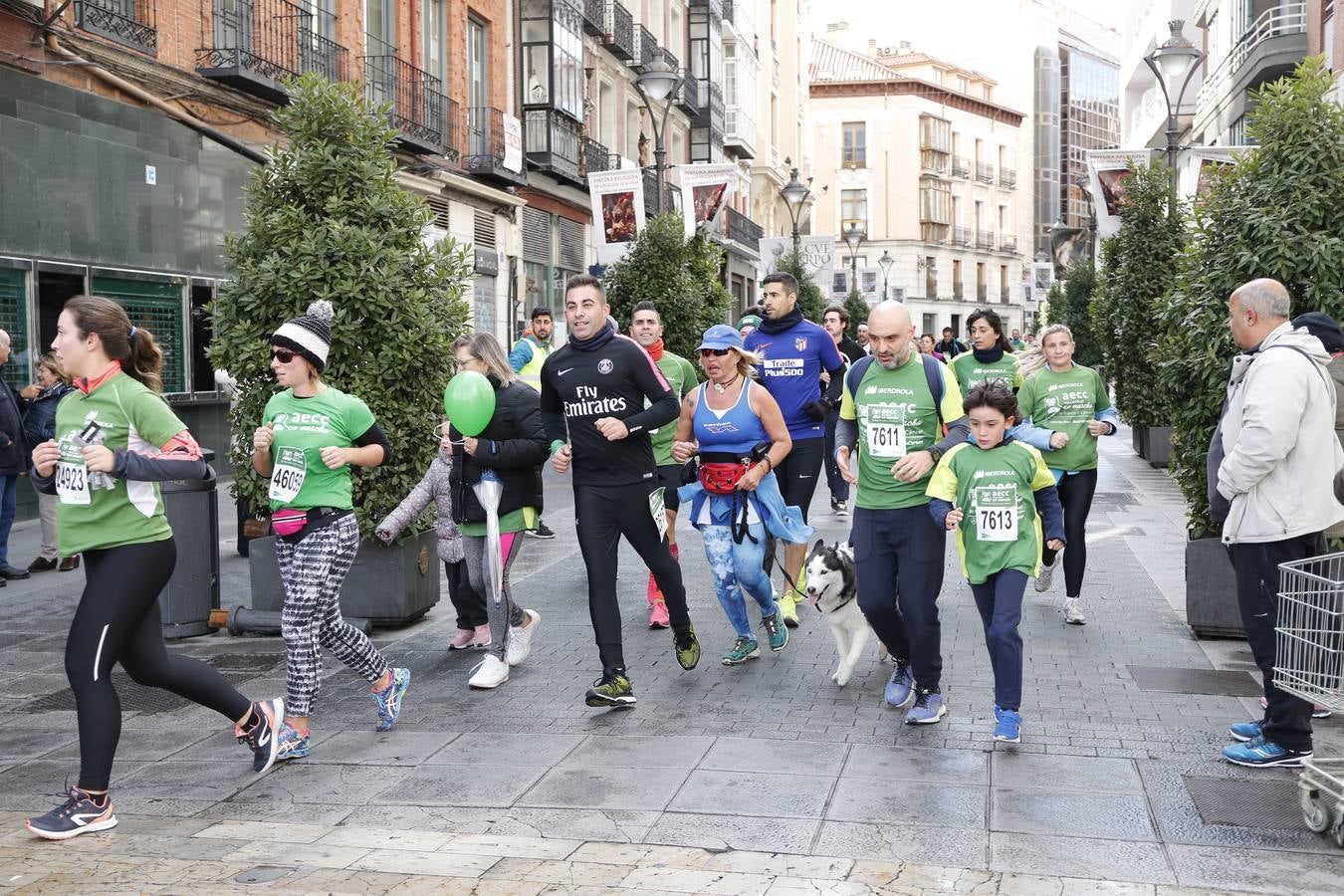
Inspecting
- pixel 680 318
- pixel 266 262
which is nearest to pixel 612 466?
pixel 266 262

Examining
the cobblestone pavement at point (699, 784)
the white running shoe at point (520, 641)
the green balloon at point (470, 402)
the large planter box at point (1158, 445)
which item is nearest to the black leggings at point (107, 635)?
the cobblestone pavement at point (699, 784)

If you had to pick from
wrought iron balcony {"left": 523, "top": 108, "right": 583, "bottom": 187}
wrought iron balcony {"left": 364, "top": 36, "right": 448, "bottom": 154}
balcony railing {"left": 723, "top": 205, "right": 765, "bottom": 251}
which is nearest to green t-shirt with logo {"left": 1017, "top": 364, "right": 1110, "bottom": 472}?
wrought iron balcony {"left": 364, "top": 36, "right": 448, "bottom": 154}

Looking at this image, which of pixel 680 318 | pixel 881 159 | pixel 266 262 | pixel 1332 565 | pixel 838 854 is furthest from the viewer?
pixel 881 159

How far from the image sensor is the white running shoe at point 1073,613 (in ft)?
28.3

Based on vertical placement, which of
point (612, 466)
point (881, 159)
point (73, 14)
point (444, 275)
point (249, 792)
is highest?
point (881, 159)

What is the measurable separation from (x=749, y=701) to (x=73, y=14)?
1141cm

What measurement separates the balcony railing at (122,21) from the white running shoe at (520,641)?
999 centimetres

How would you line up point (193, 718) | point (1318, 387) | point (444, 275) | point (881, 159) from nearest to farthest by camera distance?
point (1318, 387) < point (193, 718) < point (444, 275) < point (881, 159)

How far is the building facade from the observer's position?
265 ft

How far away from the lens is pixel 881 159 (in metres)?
81.5

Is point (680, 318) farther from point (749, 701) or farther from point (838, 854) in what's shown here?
point (838, 854)

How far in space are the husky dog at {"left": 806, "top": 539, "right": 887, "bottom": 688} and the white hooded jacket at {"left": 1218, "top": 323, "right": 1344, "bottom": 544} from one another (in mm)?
1991

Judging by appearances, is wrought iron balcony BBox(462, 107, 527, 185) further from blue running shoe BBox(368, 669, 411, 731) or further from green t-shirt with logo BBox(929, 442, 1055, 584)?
green t-shirt with logo BBox(929, 442, 1055, 584)

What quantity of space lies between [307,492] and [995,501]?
280 cm
